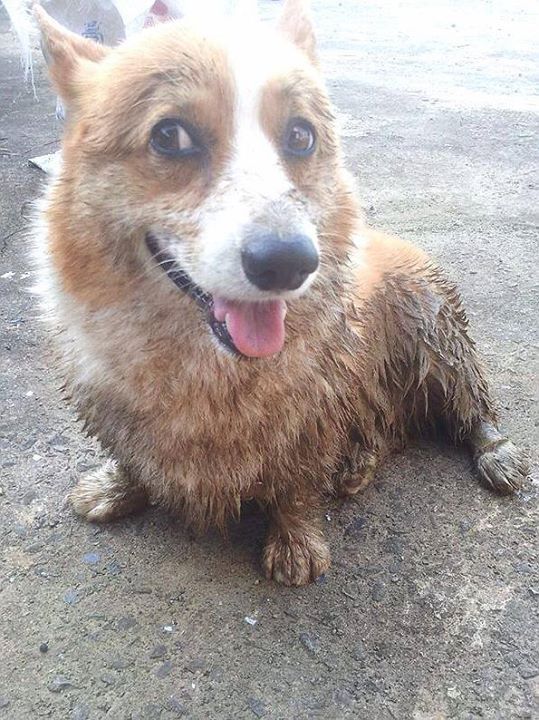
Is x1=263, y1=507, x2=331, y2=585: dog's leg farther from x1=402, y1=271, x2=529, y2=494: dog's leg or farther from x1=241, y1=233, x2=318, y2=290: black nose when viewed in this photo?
x1=241, y1=233, x2=318, y2=290: black nose

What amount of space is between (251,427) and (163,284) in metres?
0.56

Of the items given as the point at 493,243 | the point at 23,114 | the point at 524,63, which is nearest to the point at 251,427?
the point at 493,243

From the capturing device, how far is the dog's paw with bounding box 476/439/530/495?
297 cm

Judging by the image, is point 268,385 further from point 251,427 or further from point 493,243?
point 493,243

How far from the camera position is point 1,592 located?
8.43 feet

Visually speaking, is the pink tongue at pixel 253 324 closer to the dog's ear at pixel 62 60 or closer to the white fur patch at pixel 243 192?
the white fur patch at pixel 243 192

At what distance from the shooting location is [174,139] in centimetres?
210

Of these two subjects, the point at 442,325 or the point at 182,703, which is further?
the point at 442,325

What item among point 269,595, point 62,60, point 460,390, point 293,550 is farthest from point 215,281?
point 460,390

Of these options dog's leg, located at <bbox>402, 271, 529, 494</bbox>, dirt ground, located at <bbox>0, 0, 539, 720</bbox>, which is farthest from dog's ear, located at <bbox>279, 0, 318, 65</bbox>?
dirt ground, located at <bbox>0, 0, 539, 720</bbox>

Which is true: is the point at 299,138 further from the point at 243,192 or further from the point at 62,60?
the point at 62,60

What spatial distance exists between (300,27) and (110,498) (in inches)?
73.0

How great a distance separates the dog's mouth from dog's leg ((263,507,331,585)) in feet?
2.60

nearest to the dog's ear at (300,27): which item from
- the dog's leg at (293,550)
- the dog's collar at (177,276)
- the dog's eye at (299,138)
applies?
the dog's eye at (299,138)
